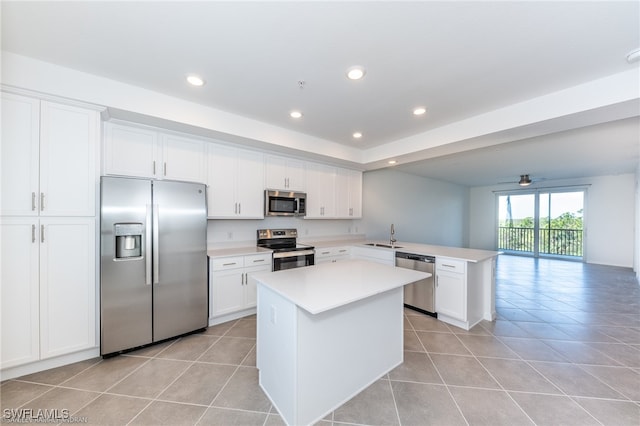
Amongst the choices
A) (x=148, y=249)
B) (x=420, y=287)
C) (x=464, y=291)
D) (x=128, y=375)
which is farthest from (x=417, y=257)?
(x=128, y=375)

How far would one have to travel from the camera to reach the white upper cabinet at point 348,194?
4.75 m

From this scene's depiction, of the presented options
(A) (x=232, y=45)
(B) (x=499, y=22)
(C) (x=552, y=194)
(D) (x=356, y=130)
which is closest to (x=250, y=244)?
(D) (x=356, y=130)

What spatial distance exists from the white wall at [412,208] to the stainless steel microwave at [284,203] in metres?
1.82

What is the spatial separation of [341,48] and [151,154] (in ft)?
7.85

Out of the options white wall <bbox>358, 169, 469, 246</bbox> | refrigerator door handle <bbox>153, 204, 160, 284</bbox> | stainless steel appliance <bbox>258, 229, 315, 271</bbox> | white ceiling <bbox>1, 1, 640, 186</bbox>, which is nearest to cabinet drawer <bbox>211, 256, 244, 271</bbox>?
stainless steel appliance <bbox>258, 229, 315, 271</bbox>

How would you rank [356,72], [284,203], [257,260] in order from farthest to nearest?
1. [284,203]
2. [257,260]
3. [356,72]

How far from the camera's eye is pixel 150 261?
2514mm

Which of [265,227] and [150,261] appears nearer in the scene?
[150,261]

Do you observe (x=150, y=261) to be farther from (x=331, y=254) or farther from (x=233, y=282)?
(x=331, y=254)

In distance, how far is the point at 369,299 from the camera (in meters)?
2.03

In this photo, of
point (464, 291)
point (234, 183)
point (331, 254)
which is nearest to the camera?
point (464, 291)

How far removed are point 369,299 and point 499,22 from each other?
83.8 inches

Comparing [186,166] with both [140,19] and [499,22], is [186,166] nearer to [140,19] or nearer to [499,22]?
[140,19]

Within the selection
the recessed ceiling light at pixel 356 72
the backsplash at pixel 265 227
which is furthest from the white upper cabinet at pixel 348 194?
the recessed ceiling light at pixel 356 72
